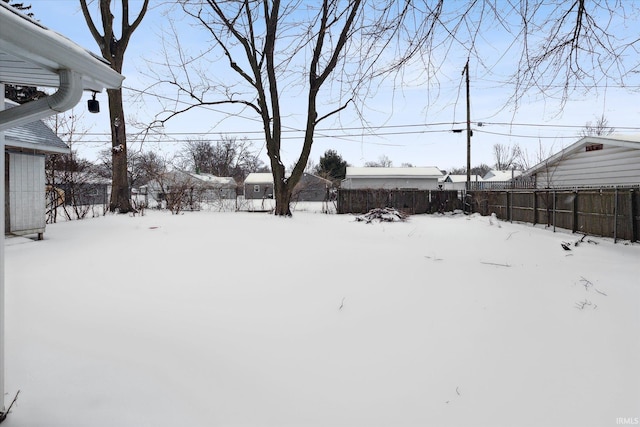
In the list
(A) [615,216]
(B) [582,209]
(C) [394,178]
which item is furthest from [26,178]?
(C) [394,178]

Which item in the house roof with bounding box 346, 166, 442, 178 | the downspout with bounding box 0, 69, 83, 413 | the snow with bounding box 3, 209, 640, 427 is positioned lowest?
the snow with bounding box 3, 209, 640, 427

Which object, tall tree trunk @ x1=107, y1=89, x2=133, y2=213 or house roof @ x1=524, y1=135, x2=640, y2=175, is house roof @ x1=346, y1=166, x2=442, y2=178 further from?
tall tree trunk @ x1=107, y1=89, x2=133, y2=213

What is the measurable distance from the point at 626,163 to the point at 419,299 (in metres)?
10.7

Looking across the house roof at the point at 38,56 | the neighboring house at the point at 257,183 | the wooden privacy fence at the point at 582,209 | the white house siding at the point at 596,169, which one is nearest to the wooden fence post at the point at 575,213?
the wooden privacy fence at the point at 582,209

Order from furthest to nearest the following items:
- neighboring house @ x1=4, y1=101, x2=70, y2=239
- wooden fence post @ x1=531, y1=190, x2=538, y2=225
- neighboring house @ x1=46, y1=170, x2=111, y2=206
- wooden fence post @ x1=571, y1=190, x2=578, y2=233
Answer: wooden fence post @ x1=531, y1=190, x2=538, y2=225, neighboring house @ x1=46, y1=170, x2=111, y2=206, wooden fence post @ x1=571, y1=190, x2=578, y2=233, neighboring house @ x1=4, y1=101, x2=70, y2=239

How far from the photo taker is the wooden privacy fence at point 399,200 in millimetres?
17188

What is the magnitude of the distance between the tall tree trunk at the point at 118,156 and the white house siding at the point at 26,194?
147 inches

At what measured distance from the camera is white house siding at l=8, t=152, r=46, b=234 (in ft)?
21.4

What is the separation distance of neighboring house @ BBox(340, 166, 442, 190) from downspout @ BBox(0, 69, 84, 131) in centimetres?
2946

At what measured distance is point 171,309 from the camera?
10.8 ft

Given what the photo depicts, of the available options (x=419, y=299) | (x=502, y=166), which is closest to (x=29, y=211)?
(x=419, y=299)

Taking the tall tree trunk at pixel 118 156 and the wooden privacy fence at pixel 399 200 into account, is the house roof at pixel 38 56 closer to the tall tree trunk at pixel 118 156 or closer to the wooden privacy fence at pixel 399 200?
the tall tree trunk at pixel 118 156

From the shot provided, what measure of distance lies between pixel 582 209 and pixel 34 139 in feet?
40.8

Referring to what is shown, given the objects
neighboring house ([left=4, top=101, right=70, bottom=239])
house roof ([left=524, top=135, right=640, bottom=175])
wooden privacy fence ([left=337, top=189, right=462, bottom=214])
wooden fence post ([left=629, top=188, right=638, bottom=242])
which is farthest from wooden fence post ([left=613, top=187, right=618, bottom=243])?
neighboring house ([left=4, top=101, right=70, bottom=239])
